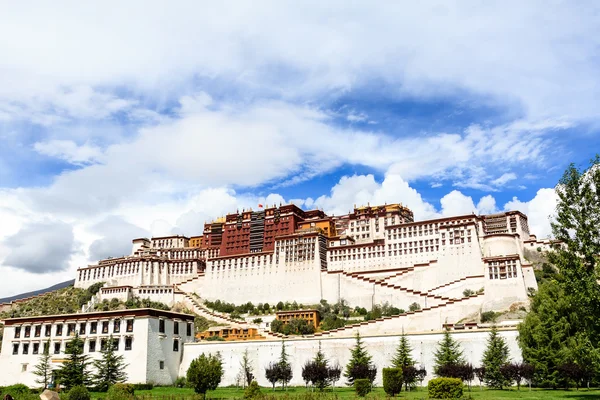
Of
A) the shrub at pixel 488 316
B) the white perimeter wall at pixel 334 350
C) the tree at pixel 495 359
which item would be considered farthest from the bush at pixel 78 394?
the shrub at pixel 488 316

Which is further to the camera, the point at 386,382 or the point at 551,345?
the point at 551,345

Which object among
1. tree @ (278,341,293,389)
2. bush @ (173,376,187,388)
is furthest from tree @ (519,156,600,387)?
bush @ (173,376,187,388)

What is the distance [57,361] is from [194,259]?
59.9 metres

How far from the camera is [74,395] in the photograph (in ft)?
98.9

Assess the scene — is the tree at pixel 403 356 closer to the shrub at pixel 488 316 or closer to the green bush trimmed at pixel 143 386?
the green bush trimmed at pixel 143 386

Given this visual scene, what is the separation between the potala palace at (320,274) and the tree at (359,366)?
136 centimetres

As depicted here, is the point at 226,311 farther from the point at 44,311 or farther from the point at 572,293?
the point at 572,293

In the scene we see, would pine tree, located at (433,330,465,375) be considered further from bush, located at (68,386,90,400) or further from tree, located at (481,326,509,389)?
bush, located at (68,386,90,400)

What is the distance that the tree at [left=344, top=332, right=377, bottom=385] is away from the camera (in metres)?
38.8

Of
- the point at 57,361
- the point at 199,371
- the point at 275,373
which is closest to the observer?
the point at 199,371

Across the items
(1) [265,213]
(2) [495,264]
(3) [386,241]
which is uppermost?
(1) [265,213]

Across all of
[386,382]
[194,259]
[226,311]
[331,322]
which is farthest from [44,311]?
[386,382]

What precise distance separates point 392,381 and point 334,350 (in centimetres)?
1382

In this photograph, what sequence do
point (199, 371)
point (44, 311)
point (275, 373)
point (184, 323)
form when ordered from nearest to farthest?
point (199, 371), point (275, 373), point (184, 323), point (44, 311)
